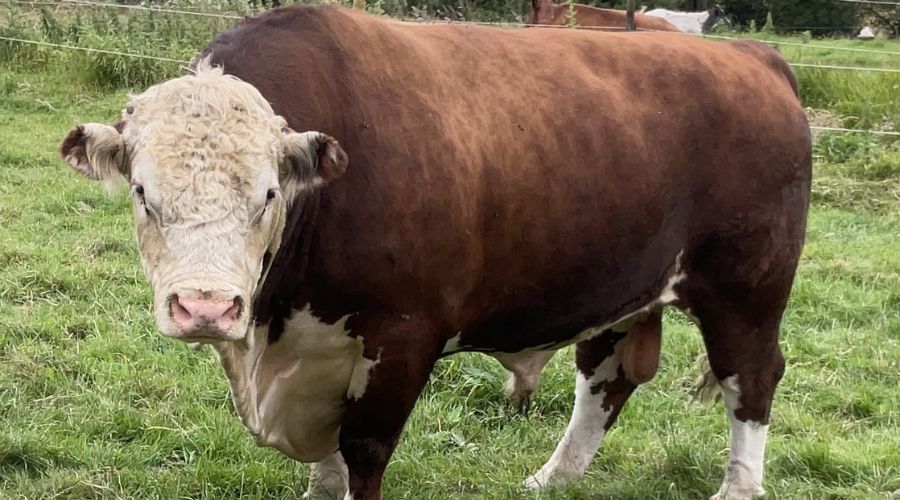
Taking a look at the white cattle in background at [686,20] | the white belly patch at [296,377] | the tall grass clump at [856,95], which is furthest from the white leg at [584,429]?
the white cattle in background at [686,20]

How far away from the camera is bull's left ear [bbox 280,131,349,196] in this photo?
2434 millimetres

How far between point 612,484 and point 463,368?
0.97m

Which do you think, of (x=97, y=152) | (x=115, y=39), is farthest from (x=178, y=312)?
(x=115, y=39)

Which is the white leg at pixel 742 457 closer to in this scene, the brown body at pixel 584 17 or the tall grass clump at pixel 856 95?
the tall grass clump at pixel 856 95

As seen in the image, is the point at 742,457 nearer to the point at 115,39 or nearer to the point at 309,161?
the point at 309,161

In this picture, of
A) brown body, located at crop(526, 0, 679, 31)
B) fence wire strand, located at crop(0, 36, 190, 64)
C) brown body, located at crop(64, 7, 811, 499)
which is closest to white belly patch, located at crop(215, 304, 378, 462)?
brown body, located at crop(64, 7, 811, 499)

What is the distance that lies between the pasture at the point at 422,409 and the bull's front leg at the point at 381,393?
58cm

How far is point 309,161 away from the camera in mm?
2459

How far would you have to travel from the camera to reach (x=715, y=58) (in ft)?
11.9

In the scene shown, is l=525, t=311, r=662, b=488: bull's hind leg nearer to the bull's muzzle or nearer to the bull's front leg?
the bull's front leg

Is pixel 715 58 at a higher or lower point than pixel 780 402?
higher

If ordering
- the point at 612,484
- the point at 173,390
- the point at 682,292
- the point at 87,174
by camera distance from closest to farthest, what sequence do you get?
1. the point at 87,174
2. the point at 682,292
3. the point at 612,484
4. the point at 173,390

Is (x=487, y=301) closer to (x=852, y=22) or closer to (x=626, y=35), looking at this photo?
(x=626, y=35)

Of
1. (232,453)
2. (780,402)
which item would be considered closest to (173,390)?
(232,453)
